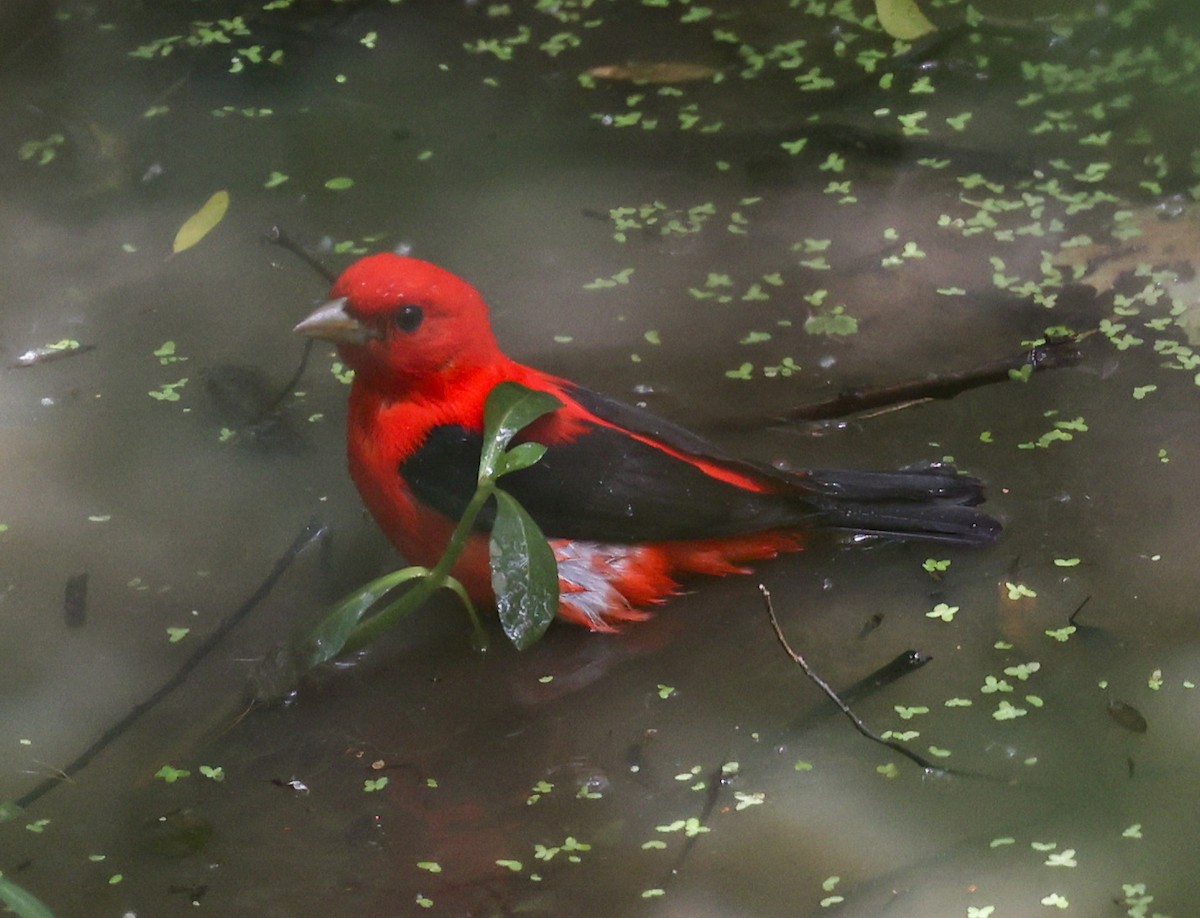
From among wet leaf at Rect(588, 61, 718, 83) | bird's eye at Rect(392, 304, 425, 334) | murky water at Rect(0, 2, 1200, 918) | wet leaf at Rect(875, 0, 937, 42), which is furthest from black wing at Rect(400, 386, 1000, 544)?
wet leaf at Rect(588, 61, 718, 83)

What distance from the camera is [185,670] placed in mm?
2832

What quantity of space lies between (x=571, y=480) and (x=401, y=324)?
1.55ft

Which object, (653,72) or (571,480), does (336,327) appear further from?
(653,72)

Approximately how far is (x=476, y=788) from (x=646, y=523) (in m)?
0.67

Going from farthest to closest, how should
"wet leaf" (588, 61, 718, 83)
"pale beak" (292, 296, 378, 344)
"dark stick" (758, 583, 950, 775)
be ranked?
1. "wet leaf" (588, 61, 718, 83)
2. "pale beak" (292, 296, 378, 344)
3. "dark stick" (758, 583, 950, 775)

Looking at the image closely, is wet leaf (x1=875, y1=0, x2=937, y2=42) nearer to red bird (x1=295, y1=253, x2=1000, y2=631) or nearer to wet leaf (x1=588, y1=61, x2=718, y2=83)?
wet leaf (x1=588, y1=61, x2=718, y2=83)

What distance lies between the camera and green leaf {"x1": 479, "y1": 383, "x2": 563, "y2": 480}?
8.39 ft

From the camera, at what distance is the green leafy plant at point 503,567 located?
2.48 m

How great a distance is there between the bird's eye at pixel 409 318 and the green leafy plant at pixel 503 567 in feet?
1.04

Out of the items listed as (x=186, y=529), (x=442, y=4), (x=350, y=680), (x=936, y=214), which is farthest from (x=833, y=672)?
(x=442, y=4)

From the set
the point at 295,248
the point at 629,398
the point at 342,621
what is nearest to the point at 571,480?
the point at 342,621

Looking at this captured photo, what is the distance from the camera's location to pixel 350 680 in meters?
2.86

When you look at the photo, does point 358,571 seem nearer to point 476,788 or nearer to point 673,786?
point 476,788

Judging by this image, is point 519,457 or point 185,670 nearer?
point 519,457
